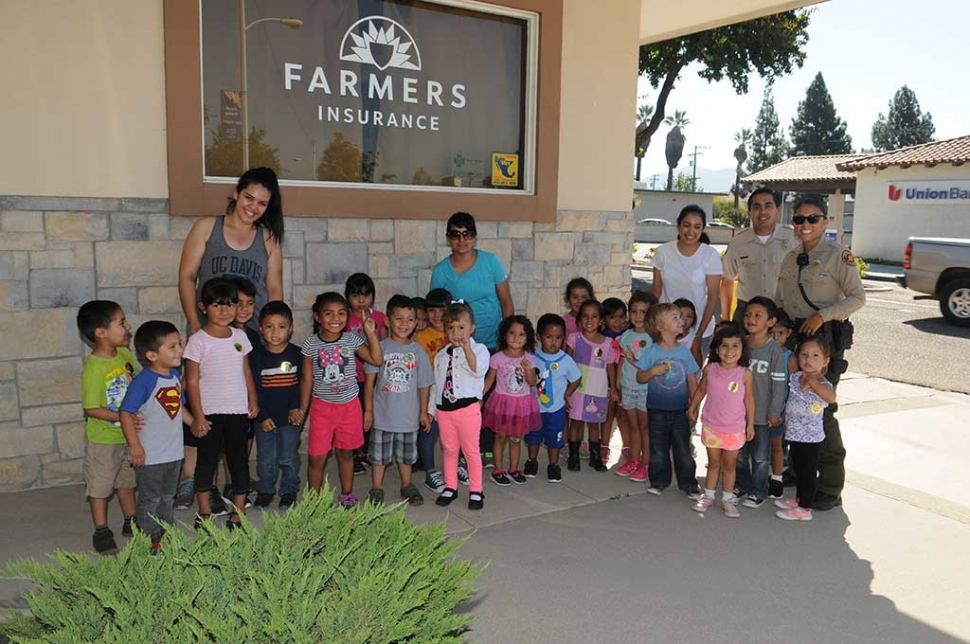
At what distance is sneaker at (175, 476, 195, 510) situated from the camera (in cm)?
462

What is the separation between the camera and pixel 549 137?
641 cm

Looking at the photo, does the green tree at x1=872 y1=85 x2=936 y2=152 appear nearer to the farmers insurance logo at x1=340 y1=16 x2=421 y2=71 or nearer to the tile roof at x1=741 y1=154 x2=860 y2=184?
the tile roof at x1=741 y1=154 x2=860 y2=184

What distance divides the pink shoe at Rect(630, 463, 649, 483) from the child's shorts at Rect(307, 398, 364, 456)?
6.18 ft

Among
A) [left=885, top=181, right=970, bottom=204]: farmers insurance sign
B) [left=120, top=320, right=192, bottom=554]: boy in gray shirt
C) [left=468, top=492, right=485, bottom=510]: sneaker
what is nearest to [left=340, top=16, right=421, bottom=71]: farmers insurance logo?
[left=120, top=320, right=192, bottom=554]: boy in gray shirt

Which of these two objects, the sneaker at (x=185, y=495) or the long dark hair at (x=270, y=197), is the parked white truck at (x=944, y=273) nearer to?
the long dark hair at (x=270, y=197)

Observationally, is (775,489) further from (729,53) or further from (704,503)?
(729,53)

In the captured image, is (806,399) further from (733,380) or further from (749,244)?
(749,244)

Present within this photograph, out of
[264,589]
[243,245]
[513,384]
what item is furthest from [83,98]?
[264,589]

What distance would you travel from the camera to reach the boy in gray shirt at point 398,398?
465 cm

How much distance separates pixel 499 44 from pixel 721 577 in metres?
4.46

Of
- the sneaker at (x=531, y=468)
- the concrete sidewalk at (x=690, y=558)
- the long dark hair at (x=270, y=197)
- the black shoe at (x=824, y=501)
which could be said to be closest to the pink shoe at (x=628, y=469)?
the concrete sidewalk at (x=690, y=558)

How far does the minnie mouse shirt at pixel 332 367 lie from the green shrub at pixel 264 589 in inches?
85.6

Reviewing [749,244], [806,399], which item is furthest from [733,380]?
[749,244]

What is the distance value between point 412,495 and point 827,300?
284 centimetres
